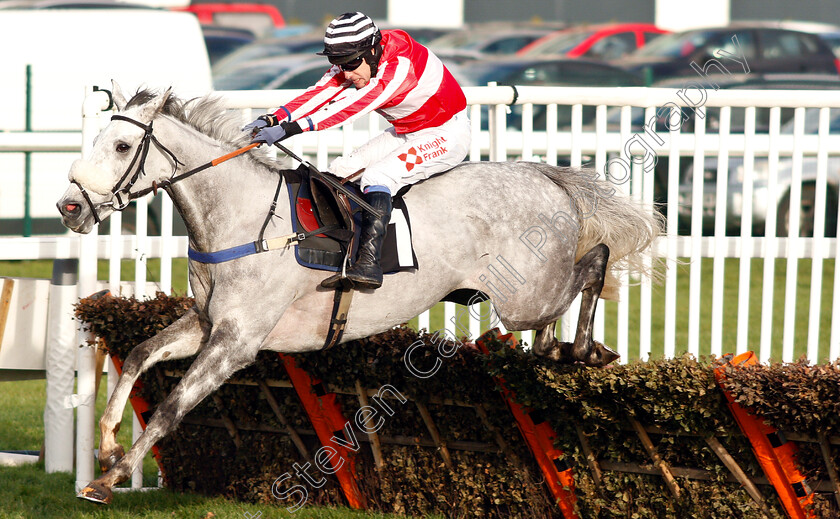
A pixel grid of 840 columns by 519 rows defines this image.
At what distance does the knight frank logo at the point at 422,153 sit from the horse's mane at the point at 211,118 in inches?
23.0

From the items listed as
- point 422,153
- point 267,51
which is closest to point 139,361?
point 422,153

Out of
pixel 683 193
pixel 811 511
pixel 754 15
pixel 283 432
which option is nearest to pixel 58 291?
pixel 283 432

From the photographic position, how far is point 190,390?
4141 mm

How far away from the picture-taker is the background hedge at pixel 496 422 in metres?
4.23

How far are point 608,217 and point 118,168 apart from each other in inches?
93.4

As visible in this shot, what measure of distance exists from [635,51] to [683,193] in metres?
7.63

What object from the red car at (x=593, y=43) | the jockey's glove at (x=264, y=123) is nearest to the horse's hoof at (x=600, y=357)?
the jockey's glove at (x=264, y=123)

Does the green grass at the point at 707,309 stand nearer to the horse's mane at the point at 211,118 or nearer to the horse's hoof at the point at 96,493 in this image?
the horse's mane at the point at 211,118

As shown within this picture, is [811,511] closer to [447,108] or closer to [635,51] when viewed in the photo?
[447,108]

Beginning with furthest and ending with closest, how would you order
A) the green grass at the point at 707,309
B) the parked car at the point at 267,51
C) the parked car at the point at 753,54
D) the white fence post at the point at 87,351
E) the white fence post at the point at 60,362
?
the parked car at the point at 267,51, the parked car at the point at 753,54, the green grass at the point at 707,309, the white fence post at the point at 60,362, the white fence post at the point at 87,351

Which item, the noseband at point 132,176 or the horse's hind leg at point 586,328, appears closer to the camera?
the noseband at point 132,176

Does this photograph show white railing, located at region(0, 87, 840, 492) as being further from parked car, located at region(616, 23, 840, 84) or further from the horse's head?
parked car, located at region(616, 23, 840, 84)

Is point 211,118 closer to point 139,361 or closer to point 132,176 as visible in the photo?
point 132,176

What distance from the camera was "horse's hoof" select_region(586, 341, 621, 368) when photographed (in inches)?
195
